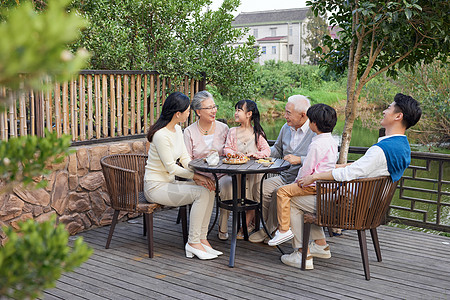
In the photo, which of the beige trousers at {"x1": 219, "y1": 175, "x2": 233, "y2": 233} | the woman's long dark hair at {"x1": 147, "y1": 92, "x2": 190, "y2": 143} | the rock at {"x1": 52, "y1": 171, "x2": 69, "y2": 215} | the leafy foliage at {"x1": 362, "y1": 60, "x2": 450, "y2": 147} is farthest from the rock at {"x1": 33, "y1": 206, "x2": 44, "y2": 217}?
the leafy foliage at {"x1": 362, "y1": 60, "x2": 450, "y2": 147}

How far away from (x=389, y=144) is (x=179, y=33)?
3.28 m

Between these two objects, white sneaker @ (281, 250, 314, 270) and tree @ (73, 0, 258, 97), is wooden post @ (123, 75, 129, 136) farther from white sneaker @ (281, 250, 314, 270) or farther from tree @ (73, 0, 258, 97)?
white sneaker @ (281, 250, 314, 270)

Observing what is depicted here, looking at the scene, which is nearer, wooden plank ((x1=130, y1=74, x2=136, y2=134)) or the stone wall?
the stone wall

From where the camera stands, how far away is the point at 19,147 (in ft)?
3.64

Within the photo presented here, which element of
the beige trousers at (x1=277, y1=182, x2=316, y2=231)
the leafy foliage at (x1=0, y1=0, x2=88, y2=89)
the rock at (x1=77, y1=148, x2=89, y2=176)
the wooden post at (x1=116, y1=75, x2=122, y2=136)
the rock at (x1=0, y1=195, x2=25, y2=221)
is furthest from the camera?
the wooden post at (x1=116, y1=75, x2=122, y2=136)

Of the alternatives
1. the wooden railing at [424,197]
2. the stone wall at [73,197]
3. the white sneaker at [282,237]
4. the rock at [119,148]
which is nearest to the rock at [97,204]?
the stone wall at [73,197]

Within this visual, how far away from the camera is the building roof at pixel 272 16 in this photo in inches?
1770

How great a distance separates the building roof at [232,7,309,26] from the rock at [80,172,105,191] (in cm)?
4203

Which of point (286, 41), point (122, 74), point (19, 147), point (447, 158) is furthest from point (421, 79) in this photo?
point (286, 41)

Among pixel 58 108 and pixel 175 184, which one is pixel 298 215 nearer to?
pixel 175 184

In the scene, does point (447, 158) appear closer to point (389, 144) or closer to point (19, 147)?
point (389, 144)

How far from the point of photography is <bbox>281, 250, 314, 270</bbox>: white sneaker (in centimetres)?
347

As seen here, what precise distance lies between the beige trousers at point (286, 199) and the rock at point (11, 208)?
2.04 m

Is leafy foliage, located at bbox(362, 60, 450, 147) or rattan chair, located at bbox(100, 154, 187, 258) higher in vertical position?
leafy foliage, located at bbox(362, 60, 450, 147)
